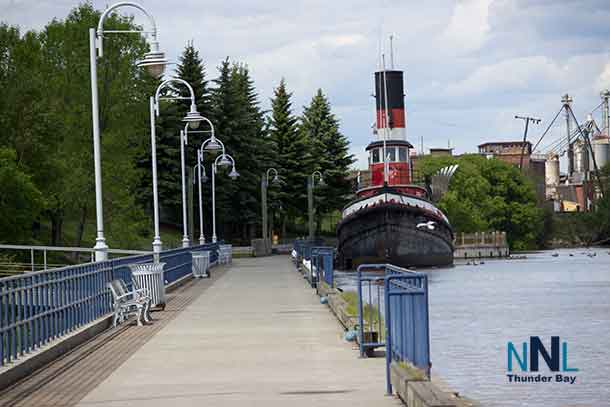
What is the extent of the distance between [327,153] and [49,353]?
280 feet

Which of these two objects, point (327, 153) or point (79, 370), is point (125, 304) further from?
point (327, 153)

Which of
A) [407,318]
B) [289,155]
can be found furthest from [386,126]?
[407,318]

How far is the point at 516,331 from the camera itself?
28109 mm

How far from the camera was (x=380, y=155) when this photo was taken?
7088 centimetres

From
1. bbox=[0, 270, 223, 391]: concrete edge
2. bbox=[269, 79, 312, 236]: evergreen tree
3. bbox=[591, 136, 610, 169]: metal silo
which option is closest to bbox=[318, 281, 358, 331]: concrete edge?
bbox=[0, 270, 223, 391]: concrete edge

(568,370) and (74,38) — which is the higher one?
(74,38)

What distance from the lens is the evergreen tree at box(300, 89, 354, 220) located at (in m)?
97.6

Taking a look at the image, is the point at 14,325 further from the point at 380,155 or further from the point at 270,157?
the point at 270,157

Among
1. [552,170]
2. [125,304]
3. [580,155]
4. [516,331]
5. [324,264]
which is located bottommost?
[516,331]

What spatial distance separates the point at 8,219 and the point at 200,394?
115 ft

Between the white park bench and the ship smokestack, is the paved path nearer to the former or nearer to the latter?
the white park bench

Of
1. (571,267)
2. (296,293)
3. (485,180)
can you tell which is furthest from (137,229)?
(485,180)

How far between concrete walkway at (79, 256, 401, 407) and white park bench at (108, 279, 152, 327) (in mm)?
580

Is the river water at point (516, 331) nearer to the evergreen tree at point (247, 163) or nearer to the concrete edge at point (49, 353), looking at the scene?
the concrete edge at point (49, 353)
